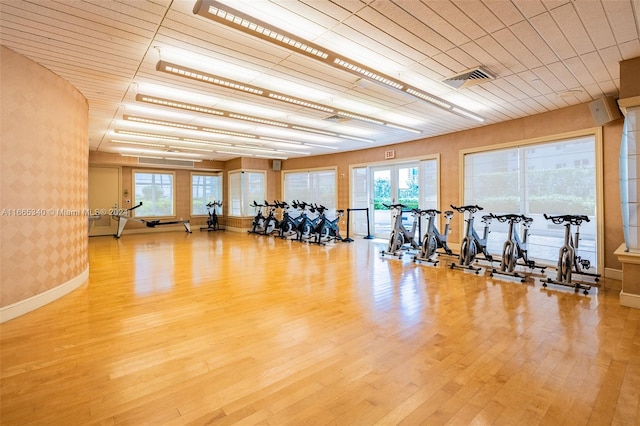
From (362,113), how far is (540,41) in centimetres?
299

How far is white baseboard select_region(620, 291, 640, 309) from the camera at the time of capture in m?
3.53

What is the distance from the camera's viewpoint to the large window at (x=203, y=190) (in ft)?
41.5

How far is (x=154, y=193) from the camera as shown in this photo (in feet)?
38.6

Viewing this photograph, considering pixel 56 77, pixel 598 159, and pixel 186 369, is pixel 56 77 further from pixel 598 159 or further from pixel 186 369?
pixel 598 159

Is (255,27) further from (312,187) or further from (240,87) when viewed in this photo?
(312,187)

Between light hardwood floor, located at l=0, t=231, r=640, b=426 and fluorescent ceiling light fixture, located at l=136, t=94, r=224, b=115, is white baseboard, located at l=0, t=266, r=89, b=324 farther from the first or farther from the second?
fluorescent ceiling light fixture, located at l=136, t=94, r=224, b=115

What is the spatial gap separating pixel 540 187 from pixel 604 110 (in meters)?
1.54

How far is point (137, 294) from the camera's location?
408 cm

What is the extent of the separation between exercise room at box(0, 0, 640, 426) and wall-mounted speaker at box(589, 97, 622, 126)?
21 millimetres

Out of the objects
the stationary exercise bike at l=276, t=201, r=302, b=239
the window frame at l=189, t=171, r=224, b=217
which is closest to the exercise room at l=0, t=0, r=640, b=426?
the stationary exercise bike at l=276, t=201, r=302, b=239

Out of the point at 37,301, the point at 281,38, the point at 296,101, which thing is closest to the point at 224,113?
the point at 296,101

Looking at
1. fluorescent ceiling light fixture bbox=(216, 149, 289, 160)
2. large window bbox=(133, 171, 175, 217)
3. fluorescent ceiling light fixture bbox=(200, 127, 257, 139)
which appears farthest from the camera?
large window bbox=(133, 171, 175, 217)

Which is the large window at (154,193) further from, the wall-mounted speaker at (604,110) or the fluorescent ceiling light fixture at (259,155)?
the wall-mounted speaker at (604,110)

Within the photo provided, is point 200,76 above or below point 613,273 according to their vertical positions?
above
